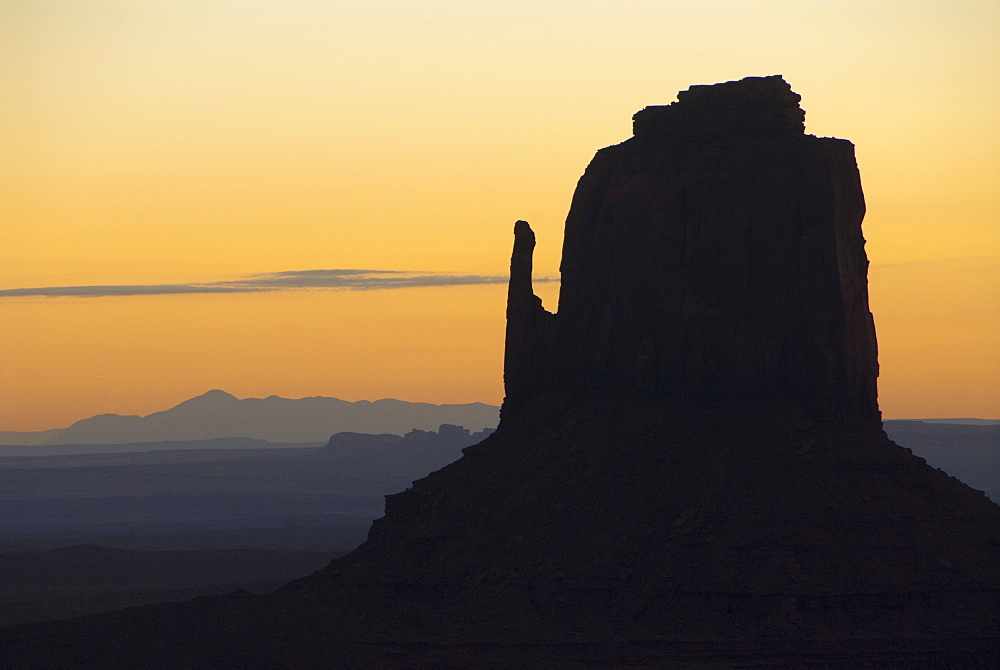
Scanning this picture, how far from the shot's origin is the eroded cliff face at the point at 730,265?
399 ft

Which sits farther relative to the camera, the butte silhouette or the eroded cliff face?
the eroded cliff face

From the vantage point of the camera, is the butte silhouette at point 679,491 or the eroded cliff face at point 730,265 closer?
the butte silhouette at point 679,491

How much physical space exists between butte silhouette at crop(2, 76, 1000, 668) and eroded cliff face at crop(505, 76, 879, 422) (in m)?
0.15

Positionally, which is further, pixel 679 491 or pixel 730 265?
pixel 730 265

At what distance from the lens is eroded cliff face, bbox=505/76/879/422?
12169cm

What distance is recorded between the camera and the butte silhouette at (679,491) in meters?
109

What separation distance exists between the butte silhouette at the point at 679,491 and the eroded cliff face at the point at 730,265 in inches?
5.9

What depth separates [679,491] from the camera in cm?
11619

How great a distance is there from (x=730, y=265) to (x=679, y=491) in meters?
15.4

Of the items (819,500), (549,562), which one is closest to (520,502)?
(549,562)

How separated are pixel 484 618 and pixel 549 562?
17.4ft

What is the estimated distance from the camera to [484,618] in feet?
368

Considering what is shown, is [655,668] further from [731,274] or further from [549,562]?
[731,274]

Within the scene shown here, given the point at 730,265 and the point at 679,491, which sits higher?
the point at 730,265
